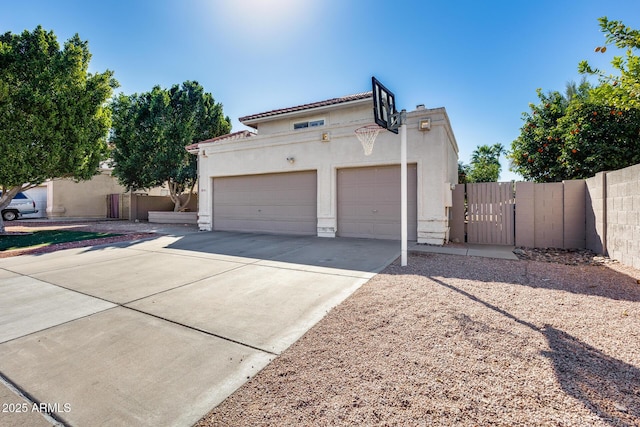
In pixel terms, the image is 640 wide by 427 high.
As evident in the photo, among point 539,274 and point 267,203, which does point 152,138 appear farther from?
point 539,274

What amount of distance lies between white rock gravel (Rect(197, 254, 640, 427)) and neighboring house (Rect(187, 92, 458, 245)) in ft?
16.4

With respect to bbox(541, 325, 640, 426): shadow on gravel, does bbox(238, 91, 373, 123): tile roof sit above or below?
above

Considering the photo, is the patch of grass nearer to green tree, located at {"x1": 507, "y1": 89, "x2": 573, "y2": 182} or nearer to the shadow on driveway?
the shadow on driveway

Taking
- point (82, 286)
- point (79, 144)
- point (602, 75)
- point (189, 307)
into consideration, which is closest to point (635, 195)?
point (602, 75)

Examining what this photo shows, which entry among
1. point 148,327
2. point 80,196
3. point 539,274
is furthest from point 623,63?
point 80,196

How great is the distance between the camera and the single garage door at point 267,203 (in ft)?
35.5

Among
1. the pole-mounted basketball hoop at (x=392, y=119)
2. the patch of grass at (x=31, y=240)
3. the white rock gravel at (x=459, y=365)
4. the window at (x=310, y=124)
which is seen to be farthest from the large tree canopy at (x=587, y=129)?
the patch of grass at (x=31, y=240)

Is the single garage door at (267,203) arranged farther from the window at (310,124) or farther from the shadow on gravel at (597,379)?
the shadow on gravel at (597,379)

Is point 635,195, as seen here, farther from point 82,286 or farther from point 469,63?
point 82,286

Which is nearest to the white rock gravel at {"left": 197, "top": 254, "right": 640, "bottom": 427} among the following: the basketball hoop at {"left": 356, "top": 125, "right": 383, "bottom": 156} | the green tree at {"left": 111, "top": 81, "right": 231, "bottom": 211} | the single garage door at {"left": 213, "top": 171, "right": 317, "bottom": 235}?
the basketball hoop at {"left": 356, "top": 125, "right": 383, "bottom": 156}

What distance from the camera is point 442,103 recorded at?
9000mm

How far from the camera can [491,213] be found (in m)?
8.90

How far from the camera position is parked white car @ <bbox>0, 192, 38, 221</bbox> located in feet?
59.4

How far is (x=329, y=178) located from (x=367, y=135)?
206 centimetres
